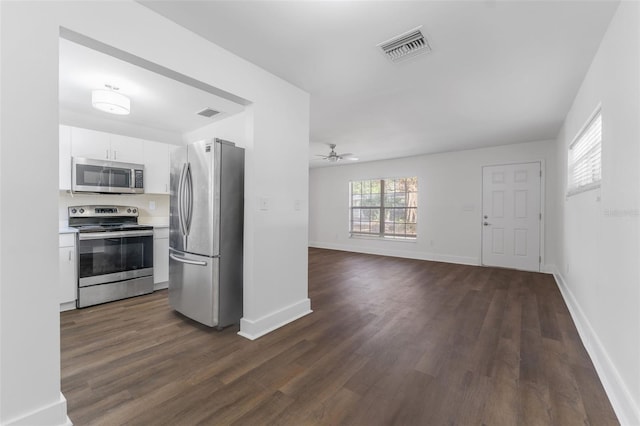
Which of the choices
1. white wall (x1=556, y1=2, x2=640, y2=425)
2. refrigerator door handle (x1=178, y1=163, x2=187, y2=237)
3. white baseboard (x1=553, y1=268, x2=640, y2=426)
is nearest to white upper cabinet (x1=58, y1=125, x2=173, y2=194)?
refrigerator door handle (x1=178, y1=163, x2=187, y2=237)

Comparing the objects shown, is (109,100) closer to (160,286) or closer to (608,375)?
(160,286)

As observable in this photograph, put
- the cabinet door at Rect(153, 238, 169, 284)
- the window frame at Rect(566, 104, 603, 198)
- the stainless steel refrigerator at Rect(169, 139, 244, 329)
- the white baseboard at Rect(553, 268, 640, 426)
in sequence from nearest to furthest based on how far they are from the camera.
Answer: the white baseboard at Rect(553, 268, 640, 426) < the window frame at Rect(566, 104, 603, 198) < the stainless steel refrigerator at Rect(169, 139, 244, 329) < the cabinet door at Rect(153, 238, 169, 284)

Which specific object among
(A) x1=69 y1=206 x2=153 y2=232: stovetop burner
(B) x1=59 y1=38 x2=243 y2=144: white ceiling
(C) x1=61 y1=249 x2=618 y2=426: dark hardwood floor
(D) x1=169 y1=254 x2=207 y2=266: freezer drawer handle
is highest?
(B) x1=59 y1=38 x2=243 y2=144: white ceiling

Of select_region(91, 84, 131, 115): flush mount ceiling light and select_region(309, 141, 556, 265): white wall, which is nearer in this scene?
select_region(91, 84, 131, 115): flush mount ceiling light

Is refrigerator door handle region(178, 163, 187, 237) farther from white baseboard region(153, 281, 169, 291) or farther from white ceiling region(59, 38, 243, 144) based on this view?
white baseboard region(153, 281, 169, 291)

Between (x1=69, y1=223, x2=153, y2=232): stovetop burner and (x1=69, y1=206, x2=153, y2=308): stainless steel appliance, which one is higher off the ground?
(x1=69, y1=223, x2=153, y2=232): stovetop burner

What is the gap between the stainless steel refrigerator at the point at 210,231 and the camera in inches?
104

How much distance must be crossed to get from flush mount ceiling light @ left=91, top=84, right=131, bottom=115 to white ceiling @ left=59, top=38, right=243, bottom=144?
9cm

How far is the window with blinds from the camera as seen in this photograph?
2.23 metres

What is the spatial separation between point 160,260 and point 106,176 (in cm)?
131

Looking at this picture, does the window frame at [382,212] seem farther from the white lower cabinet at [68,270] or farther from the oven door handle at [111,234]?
the white lower cabinet at [68,270]

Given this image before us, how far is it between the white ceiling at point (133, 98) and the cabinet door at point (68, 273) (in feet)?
5.88

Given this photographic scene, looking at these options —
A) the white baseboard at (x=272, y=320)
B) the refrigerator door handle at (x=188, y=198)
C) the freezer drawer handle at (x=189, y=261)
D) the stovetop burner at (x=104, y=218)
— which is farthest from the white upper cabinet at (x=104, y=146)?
the white baseboard at (x=272, y=320)

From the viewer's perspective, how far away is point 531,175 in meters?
5.30
